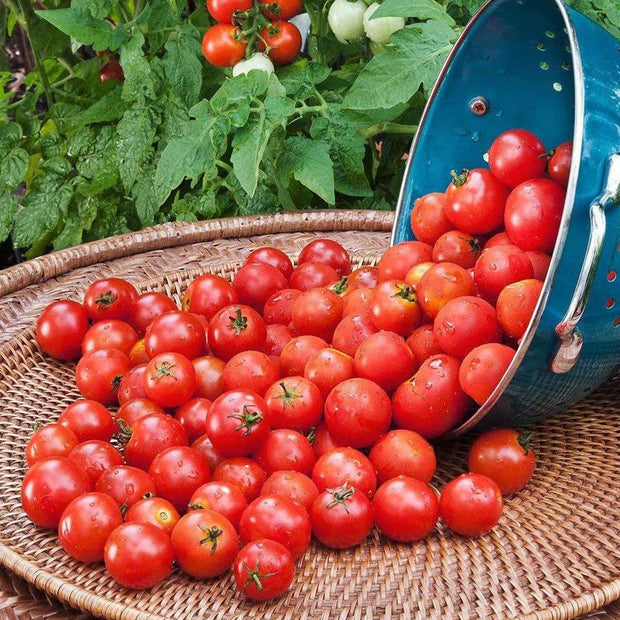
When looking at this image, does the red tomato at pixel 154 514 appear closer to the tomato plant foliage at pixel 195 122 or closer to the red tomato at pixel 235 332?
the red tomato at pixel 235 332

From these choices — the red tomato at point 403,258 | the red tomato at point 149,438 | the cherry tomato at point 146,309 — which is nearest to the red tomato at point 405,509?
the red tomato at point 149,438

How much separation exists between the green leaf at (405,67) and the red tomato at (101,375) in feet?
2.33

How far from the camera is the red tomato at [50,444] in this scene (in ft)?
4.40

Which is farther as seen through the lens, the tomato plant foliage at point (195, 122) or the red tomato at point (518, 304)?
the tomato plant foliage at point (195, 122)

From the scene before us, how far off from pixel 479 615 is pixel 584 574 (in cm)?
17

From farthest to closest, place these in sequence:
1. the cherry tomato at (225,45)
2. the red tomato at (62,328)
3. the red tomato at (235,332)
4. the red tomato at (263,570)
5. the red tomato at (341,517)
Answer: the cherry tomato at (225,45) < the red tomato at (62,328) < the red tomato at (235,332) < the red tomato at (341,517) < the red tomato at (263,570)

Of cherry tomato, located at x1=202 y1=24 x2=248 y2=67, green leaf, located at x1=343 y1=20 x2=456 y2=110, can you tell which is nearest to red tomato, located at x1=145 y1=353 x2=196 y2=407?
green leaf, located at x1=343 y1=20 x2=456 y2=110

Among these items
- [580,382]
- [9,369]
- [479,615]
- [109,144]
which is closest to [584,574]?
[479,615]

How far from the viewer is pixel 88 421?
1.40m

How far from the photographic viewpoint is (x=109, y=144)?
2.25 meters

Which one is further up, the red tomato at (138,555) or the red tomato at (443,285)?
the red tomato at (443,285)

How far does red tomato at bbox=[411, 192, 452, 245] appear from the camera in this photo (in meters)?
1.57

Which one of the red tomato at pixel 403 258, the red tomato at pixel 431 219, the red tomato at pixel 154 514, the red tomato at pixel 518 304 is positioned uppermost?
the red tomato at pixel 518 304

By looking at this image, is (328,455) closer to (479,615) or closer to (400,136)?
(479,615)
